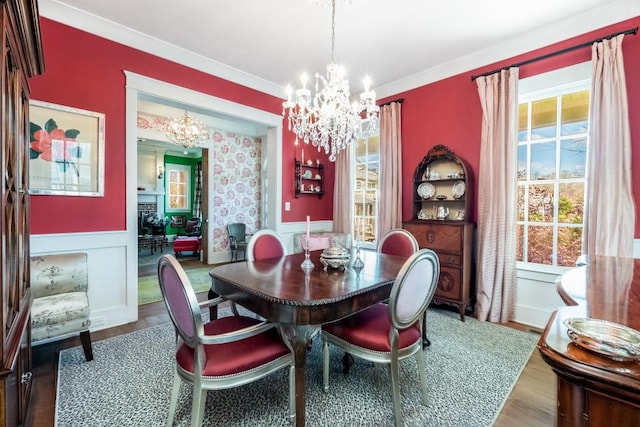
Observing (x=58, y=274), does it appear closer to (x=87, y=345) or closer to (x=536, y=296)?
(x=87, y=345)

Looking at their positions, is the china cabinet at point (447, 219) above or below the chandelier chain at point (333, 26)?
below

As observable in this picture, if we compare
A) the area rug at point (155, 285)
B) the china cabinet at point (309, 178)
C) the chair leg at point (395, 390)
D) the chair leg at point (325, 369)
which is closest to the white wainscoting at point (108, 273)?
the area rug at point (155, 285)

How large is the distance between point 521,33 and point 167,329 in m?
4.59

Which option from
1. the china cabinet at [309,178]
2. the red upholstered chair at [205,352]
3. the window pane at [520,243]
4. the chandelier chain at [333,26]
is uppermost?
the chandelier chain at [333,26]

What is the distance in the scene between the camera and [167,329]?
2844 mm

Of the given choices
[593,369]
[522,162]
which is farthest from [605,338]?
[522,162]

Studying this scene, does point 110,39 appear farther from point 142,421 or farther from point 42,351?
point 142,421

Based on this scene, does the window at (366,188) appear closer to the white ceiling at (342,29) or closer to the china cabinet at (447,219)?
the china cabinet at (447,219)

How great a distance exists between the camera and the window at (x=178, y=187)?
8852 mm

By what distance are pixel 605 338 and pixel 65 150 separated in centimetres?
364

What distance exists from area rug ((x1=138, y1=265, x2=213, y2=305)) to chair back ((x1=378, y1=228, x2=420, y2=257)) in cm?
266

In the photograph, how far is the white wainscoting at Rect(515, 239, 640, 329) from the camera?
2.88 metres

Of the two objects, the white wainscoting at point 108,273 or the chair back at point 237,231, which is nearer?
the white wainscoting at point 108,273

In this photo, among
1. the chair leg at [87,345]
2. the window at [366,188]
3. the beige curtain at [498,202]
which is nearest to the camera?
the chair leg at [87,345]
